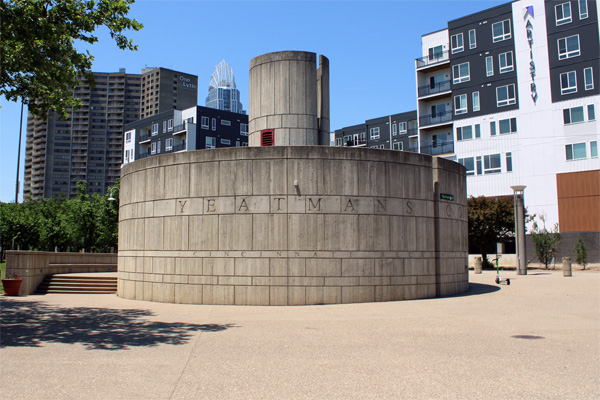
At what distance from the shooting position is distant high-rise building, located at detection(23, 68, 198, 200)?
16562 centimetres

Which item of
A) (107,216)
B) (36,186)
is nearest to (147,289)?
(107,216)

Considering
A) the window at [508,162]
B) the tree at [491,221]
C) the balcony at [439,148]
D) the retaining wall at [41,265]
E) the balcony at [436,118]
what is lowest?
the retaining wall at [41,265]

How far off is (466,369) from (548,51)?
45812 millimetres

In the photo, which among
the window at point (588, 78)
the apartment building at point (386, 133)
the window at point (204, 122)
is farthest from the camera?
the window at point (204, 122)

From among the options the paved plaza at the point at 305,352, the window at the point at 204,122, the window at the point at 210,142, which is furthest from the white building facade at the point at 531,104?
the window at the point at 204,122

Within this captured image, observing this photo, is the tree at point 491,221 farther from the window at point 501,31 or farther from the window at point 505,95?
the window at point 501,31

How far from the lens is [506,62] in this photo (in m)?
48.4

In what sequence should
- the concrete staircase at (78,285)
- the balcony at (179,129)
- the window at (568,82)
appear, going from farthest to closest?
the balcony at (179,129) < the window at (568,82) < the concrete staircase at (78,285)

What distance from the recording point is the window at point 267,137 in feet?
67.3

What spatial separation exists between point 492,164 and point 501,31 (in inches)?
526

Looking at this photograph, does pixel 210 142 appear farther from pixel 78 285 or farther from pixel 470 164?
pixel 78 285

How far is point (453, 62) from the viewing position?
52.7m

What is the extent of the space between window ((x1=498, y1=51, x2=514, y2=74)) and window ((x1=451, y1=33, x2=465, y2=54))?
189 inches

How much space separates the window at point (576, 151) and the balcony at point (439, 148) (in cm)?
1236
